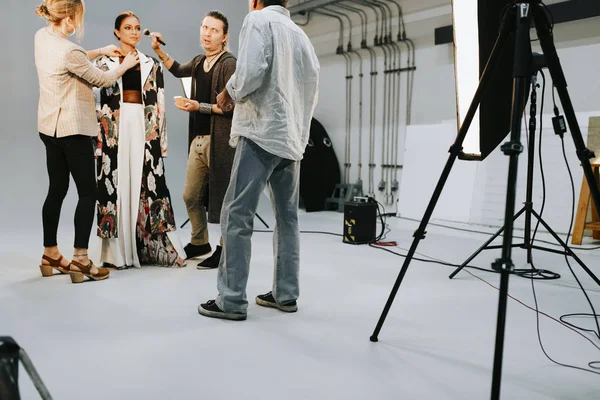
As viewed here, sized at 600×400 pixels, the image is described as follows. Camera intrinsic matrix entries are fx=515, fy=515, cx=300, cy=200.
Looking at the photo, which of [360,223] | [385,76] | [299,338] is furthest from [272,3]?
[385,76]

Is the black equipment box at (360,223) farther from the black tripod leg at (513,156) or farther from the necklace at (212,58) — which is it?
the black tripod leg at (513,156)

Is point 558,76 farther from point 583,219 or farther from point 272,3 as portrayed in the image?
point 583,219

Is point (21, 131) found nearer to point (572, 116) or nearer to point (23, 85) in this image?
point (23, 85)

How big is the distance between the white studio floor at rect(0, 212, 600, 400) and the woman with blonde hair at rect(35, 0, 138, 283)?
24 centimetres

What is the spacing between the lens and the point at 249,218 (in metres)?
1.99

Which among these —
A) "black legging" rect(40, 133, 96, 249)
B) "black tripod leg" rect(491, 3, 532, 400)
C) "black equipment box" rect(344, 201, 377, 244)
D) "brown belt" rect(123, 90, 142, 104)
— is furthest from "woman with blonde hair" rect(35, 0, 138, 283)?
"black tripod leg" rect(491, 3, 532, 400)

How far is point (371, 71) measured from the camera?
625 centimetres

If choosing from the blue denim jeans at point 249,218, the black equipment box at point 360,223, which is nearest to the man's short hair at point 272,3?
the blue denim jeans at point 249,218

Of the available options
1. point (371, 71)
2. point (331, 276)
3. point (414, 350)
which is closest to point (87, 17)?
point (371, 71)

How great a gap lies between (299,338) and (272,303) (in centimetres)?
39

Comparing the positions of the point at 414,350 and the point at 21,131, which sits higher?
the point at 21,131

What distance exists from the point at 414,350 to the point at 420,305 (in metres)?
0.57

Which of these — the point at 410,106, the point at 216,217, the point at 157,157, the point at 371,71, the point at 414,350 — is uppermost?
the point at 371,71

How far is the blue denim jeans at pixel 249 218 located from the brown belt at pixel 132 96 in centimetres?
115
